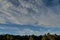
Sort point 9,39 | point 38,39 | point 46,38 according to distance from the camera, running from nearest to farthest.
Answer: point 46,38, point 9,39, point 38,39

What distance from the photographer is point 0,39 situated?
578 ft

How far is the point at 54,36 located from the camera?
10981 cm

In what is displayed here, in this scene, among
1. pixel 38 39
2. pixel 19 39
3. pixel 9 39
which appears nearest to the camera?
pixel 9 39

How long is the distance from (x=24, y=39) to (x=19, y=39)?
34.3 feet

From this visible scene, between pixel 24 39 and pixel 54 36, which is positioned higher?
pixel 24 39

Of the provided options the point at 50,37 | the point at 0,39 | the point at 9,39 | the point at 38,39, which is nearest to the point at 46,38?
the point at 50,37

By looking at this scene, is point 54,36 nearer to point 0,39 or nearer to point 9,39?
point 9,39

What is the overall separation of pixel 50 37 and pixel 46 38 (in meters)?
2.54

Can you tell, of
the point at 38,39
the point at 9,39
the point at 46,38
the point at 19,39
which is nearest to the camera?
the point at 46,38

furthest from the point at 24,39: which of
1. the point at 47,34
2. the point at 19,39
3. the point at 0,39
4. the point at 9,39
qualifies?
the point at 47,34

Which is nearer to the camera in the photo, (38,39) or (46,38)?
(46,38)

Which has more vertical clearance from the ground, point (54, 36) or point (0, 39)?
point (0, 39)

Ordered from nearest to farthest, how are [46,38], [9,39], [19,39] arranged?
[46,38] < [9,39] < [19,39]

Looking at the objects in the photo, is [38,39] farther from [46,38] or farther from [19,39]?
[46,38]
